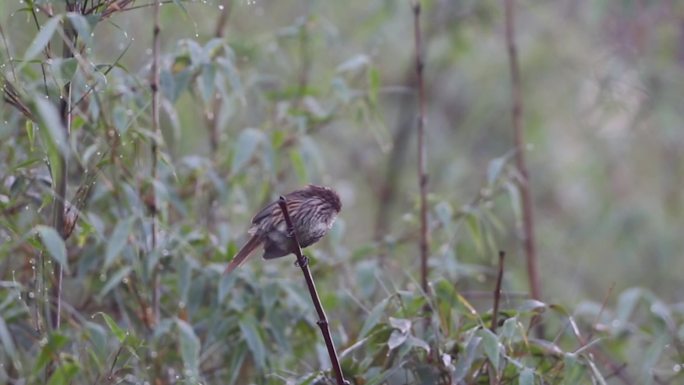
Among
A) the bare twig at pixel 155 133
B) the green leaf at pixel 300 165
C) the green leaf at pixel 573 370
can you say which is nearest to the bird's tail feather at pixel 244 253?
the bare twig at pixel 155 133

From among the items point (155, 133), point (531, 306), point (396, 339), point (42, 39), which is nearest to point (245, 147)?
→ point (155, 133)

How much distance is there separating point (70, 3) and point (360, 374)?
1259 millimetres

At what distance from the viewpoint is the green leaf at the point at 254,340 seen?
3078 mm

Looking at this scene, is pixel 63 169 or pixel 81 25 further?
pixel 63 169

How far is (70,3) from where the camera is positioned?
2463 mm

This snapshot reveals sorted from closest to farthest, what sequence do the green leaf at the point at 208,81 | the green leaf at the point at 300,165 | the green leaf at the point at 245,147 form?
the green leaf at the point at 208,81
the green leaf at the point at 245,147
the green leaf at the point at 300,165

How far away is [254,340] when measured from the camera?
3107 mm

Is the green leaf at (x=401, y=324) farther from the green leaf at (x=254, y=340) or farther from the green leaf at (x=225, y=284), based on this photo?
the green leaf at (x=225, y=284)

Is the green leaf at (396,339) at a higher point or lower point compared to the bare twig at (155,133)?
lower

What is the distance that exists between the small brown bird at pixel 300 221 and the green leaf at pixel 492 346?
514 mm

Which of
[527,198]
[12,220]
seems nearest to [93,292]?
[12,220]

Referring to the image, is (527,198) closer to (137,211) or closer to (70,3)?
(137,211)

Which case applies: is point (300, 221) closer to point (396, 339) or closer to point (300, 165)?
point (396, 339)

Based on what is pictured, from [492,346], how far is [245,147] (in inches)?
47.7
